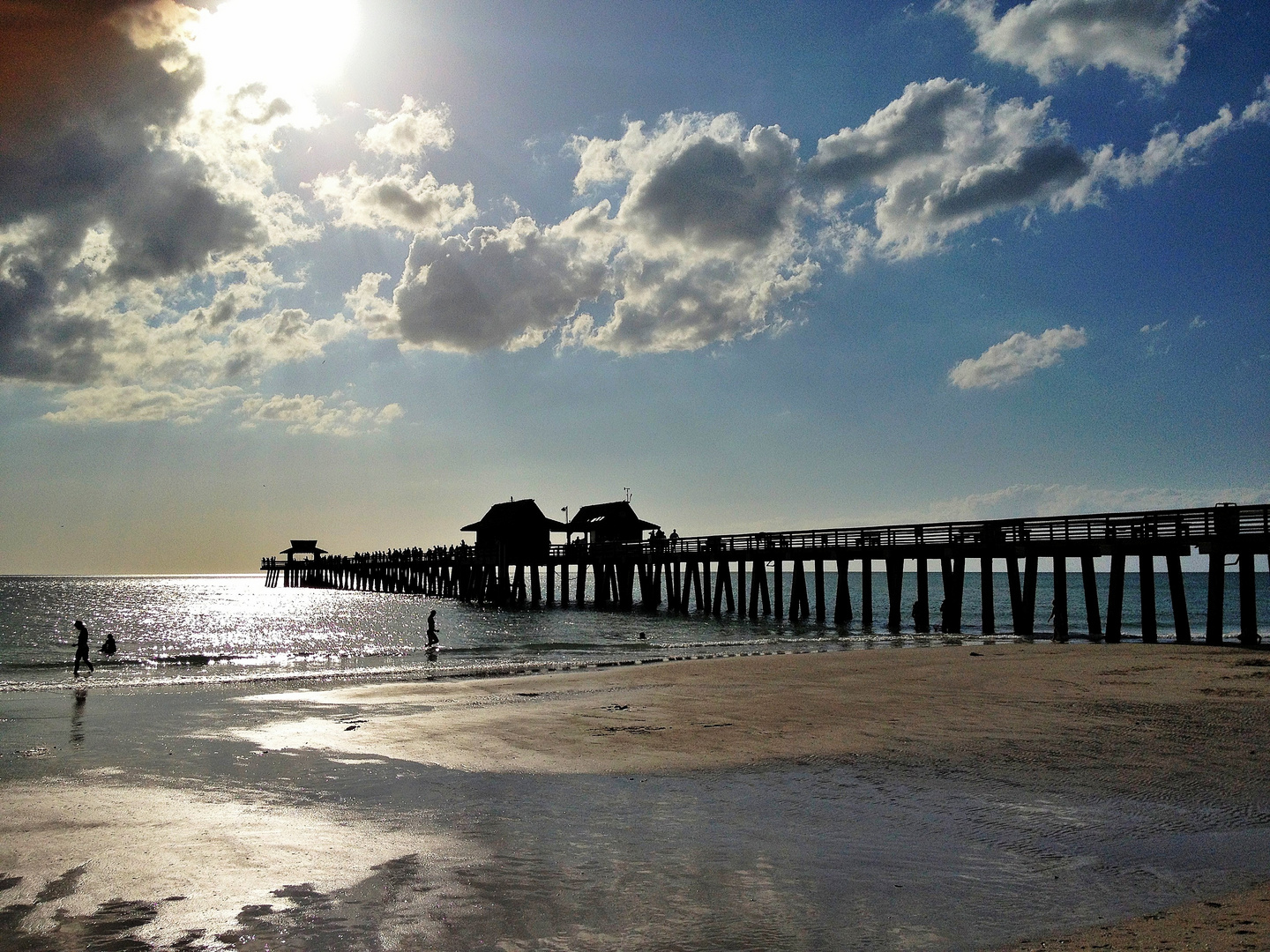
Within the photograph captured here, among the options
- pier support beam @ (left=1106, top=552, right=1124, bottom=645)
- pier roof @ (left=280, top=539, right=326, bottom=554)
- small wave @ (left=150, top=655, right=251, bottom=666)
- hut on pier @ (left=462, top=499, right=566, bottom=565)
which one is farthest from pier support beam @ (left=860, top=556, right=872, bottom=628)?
pier roof @ (left=280, top=539, right=326, bottom=554)

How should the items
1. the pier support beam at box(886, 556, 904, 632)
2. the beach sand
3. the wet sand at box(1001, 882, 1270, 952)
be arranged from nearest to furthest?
the wet sand at box(1001, 882, 1270, 952) → the beach sand → the pier support beam at box(886, 556, 904, 632)

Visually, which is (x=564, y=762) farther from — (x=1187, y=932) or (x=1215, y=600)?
(x=1215, y=600)

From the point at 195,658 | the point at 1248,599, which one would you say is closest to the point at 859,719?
the point at 1248,599

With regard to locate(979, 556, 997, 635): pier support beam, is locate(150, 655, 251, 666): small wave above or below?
below

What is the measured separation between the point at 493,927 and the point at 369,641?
3434 centimetres

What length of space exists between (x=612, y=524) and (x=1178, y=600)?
41033mm

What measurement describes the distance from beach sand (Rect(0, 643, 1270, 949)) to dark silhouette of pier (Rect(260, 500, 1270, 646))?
519 centimetres

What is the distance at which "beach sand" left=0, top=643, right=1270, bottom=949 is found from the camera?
6.01 metres

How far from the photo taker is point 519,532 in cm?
6594

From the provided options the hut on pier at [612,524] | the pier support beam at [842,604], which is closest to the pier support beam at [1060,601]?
the pier support beam at [842,604]

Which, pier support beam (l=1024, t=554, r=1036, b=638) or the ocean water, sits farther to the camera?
pier support beam (l=1024, t=554, r=1036, b=638)

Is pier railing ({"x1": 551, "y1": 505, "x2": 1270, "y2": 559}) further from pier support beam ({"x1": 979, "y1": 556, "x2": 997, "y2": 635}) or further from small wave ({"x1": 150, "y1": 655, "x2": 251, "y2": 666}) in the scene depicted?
small wave ({"x1": 150, "y1": 655, "x2": 251, "y2": 666})

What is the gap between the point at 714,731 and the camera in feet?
40.8

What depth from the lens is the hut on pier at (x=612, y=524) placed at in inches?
2450
